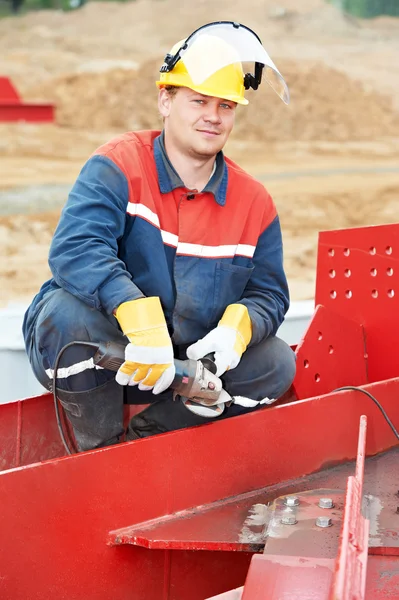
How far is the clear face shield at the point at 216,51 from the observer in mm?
2383

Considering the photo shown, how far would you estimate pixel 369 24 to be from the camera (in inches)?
534

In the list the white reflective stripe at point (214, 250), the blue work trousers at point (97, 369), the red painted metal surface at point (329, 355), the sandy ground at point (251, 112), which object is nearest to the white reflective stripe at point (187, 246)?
the white reflective stripe at point (214, 250)

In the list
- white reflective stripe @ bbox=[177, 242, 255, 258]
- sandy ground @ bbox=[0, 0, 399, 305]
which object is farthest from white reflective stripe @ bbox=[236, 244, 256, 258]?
sandy ground @ bbox=[0, 0, 399, 305]

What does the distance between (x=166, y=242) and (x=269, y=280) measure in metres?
0.36

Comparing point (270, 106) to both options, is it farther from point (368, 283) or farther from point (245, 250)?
point (245, 250)

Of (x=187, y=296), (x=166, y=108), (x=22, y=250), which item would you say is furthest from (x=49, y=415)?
(x=22, y=250)

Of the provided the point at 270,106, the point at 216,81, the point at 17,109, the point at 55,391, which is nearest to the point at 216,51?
the point at 216,81

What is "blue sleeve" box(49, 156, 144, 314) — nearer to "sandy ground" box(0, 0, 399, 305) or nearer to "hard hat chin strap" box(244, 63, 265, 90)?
"hard hat chin strap" box(244, 63, 265, 90)

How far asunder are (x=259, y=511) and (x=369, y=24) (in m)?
12.5

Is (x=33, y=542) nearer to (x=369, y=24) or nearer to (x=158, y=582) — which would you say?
(x=158, y=582)

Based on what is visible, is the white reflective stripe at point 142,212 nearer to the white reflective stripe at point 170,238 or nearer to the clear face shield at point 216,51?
the white reflective stripe at point 170,238

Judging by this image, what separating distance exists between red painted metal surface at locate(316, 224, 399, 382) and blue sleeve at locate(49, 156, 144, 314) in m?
1.02

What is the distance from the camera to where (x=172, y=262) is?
2.44 m

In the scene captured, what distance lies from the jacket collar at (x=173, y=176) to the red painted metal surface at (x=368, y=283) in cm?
67
